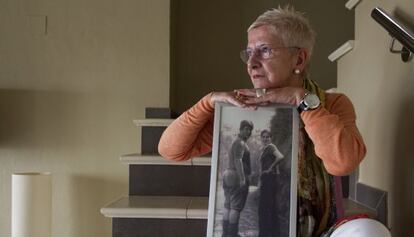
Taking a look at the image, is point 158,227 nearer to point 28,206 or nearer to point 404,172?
point 28,206

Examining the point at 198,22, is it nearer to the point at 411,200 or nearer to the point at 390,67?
the point at 390,67

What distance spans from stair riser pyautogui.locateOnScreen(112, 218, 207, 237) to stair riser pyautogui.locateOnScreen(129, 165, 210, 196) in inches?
12.2

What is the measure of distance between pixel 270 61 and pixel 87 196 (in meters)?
1.61

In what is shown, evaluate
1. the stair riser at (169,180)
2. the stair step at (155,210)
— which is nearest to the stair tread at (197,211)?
the stair step at (155,210)

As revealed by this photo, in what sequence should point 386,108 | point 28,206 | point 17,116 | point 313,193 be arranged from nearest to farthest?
1. point 313,193
2. point 386,108
3. point 28,206
4. point 17,116

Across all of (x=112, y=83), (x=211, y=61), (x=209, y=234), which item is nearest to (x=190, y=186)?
(x=112, y=83)

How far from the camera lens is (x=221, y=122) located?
1.14 meters

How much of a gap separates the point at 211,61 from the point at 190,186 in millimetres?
1122

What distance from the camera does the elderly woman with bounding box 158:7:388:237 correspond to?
3.45 ft

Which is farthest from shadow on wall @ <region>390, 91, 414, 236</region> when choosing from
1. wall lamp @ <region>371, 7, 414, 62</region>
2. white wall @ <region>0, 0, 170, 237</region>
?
white wall @ <region>0, 0, 170, 237</region>

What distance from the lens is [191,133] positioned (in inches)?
48.6

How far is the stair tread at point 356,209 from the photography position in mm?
1613

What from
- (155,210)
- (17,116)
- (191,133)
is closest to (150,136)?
(155,210)

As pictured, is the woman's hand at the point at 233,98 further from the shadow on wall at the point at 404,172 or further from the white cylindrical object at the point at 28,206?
the white cylindrical object at the point at 28,206
